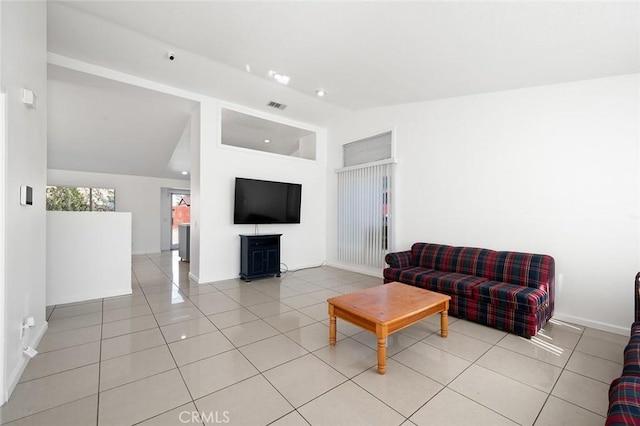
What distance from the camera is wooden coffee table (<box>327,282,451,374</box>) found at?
2.15 meters

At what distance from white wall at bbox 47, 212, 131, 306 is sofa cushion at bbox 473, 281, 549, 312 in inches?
188

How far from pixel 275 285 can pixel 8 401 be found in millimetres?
3118

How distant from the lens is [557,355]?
95.8 inches

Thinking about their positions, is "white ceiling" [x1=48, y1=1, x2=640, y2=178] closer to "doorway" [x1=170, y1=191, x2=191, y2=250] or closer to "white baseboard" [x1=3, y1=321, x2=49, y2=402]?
"white baseboard" [x1=3, y1=321, x2=49, y2=402]

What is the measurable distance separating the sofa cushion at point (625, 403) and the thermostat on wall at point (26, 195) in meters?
3.76

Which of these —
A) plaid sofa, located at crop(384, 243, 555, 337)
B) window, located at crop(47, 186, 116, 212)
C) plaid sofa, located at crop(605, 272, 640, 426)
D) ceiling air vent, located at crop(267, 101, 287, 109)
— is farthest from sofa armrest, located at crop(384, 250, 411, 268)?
window, located at crop(47, 186, 116, 212)

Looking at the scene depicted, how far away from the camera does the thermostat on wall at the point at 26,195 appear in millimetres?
2070

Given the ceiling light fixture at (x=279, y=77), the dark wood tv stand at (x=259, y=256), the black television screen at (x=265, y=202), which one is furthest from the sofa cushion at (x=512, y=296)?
the ceiling light fixture at (x=279, y=77)

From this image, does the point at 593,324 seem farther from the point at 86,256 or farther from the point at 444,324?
the point at 86,256

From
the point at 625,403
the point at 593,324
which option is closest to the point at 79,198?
the point at 625,403

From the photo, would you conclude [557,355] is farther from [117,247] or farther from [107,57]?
[107,57]

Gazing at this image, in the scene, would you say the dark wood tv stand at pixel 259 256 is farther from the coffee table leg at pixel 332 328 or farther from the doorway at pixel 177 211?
the doorway at pixel 177 211

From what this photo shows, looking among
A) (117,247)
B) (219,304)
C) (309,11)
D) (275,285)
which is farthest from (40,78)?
(275,285)

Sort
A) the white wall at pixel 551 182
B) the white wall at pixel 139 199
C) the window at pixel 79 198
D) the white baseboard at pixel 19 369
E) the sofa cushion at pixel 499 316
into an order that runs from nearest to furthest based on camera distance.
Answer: the white baseboard at pixel 19 369 → the sofa cushion at pixel 499 316 → the white wall at pixel 551 182 → the window at pixel 79 198 → the white wall at pixel 139 199
